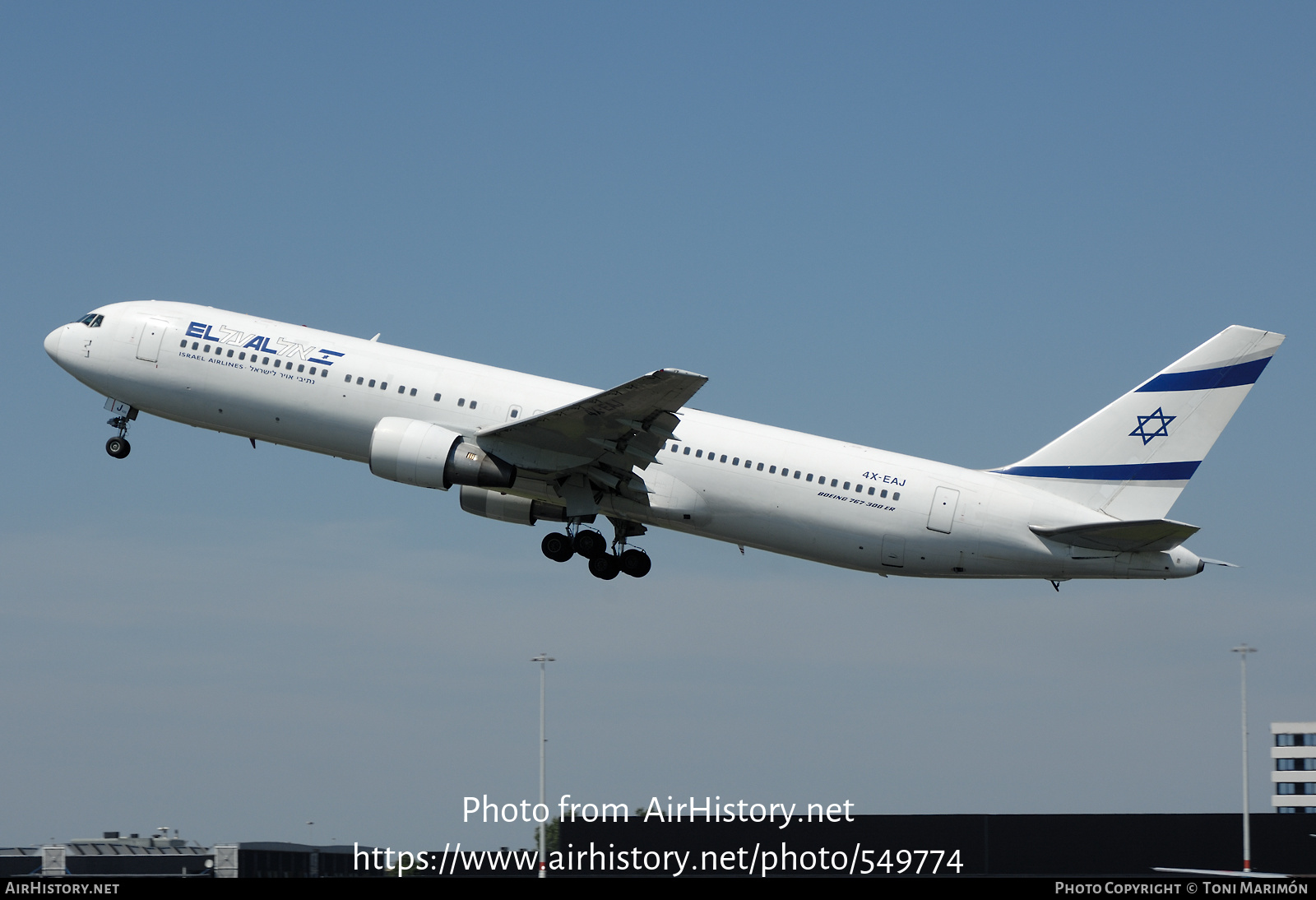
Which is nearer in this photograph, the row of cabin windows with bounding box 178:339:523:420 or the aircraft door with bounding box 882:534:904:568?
the aircraft door with bounding box 882:534:904:568

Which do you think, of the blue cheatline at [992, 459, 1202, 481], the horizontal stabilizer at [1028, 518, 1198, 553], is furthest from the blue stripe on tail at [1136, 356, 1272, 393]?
the horizontal stabilizer at [1028, 518, 1198, 553]

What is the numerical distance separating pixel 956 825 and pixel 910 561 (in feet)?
85.1

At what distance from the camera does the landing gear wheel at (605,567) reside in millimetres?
43062

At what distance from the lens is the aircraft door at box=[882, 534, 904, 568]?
39312mm

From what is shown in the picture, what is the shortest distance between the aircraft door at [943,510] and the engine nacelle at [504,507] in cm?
1091

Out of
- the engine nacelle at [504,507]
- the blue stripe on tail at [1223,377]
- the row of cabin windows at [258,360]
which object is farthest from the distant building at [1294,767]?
the row of cabin windows at [258,360]

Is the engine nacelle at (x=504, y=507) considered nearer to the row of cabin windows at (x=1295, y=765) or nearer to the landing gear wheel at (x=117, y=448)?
the landing gear wheel at (x=117, y=448)

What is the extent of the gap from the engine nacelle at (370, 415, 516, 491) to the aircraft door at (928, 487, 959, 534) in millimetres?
11629

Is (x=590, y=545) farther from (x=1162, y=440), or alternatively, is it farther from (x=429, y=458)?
(x=1162, y=440)

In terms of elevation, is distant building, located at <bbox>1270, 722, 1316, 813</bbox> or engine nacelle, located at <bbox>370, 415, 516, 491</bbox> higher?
engine nacelle, located at <bbox>370, 415, 516, 491</bbox>

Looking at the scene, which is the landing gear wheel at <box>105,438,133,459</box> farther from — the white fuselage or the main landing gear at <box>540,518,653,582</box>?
the main landing gear at <box>540,518,653,582</box>

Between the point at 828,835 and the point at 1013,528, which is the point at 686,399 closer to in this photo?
the point at 1013,528

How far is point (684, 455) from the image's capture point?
40.2 metres

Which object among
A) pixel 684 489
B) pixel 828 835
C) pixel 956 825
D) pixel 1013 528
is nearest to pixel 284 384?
pixel 684 489
